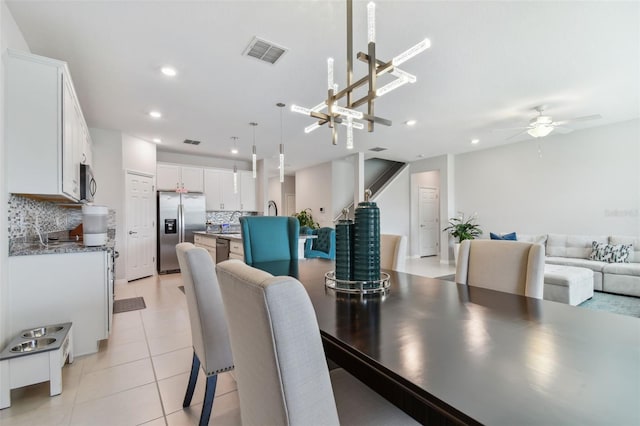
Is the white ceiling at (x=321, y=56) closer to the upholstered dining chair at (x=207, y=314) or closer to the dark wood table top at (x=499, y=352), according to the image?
the upholstered dining chair at (x=207, y=314)

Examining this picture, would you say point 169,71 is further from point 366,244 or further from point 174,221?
point 174,221

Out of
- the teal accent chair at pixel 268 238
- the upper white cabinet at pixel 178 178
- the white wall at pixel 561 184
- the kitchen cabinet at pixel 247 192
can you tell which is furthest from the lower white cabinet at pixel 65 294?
the white wall at pixel 561 184

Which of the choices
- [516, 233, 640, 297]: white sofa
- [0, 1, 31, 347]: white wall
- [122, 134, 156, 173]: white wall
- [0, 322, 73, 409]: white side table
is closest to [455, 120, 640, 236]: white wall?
[516, 233, 640, 297]: white sofa

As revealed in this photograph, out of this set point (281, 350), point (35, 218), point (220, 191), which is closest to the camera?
point (281, 350)

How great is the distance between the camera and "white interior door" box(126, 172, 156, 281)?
518cm

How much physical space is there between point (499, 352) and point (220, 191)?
272 inches

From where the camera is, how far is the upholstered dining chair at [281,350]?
0.62m

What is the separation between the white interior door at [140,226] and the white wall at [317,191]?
407 centimetres

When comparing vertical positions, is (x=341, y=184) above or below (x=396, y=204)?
above

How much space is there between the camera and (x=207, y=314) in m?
1.42

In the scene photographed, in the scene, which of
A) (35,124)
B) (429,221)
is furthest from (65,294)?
(429,221)

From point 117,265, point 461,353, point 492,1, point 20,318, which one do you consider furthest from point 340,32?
point 117,265

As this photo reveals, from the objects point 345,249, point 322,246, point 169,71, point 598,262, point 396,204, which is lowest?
point 598,262

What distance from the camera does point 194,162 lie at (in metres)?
6.95
